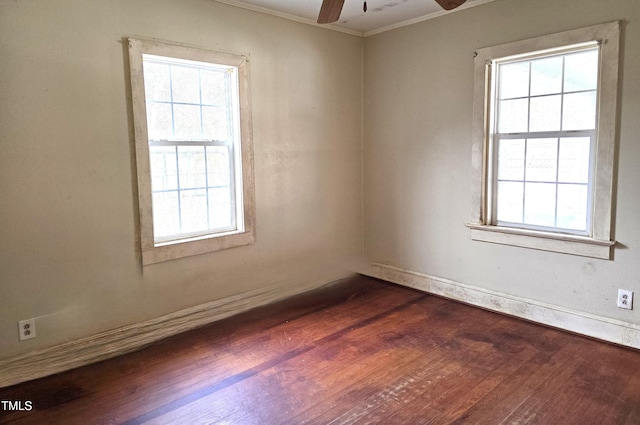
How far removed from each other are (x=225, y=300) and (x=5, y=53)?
7.67 ft

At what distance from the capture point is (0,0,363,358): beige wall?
2.69 meters

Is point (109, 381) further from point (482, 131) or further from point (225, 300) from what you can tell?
point (482, 131)

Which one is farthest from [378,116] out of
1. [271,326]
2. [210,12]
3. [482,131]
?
[271,326]

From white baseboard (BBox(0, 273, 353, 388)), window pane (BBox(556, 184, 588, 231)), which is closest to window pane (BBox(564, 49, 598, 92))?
window pane (BBox(556, 184, 588, 231))

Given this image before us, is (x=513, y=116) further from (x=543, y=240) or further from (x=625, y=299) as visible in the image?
(x=625, y=299)

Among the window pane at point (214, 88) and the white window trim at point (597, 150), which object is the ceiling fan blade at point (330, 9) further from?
the white window trim at point (597, 150)

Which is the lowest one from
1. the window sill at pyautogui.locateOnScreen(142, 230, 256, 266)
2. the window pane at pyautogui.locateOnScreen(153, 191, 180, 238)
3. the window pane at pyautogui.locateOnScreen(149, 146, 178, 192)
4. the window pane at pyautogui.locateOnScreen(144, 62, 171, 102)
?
the window sill at pyautogui.locateOnScreen(142, 230, 256, 266)

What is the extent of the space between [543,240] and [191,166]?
2903 millimetres

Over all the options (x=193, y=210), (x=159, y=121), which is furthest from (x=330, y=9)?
(x=193, y=210)

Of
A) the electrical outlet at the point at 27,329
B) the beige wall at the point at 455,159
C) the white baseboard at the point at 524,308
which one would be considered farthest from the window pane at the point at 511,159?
the electrical outlet at the point at 27,329

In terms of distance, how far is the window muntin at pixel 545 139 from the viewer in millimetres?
3230

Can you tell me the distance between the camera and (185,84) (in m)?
3.42

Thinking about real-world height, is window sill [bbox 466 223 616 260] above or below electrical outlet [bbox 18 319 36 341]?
above

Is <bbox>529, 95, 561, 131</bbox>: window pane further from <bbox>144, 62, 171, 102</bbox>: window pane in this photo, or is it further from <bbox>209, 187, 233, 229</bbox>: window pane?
<bbox>144, 62, 171, 102</bbox>: window pane
